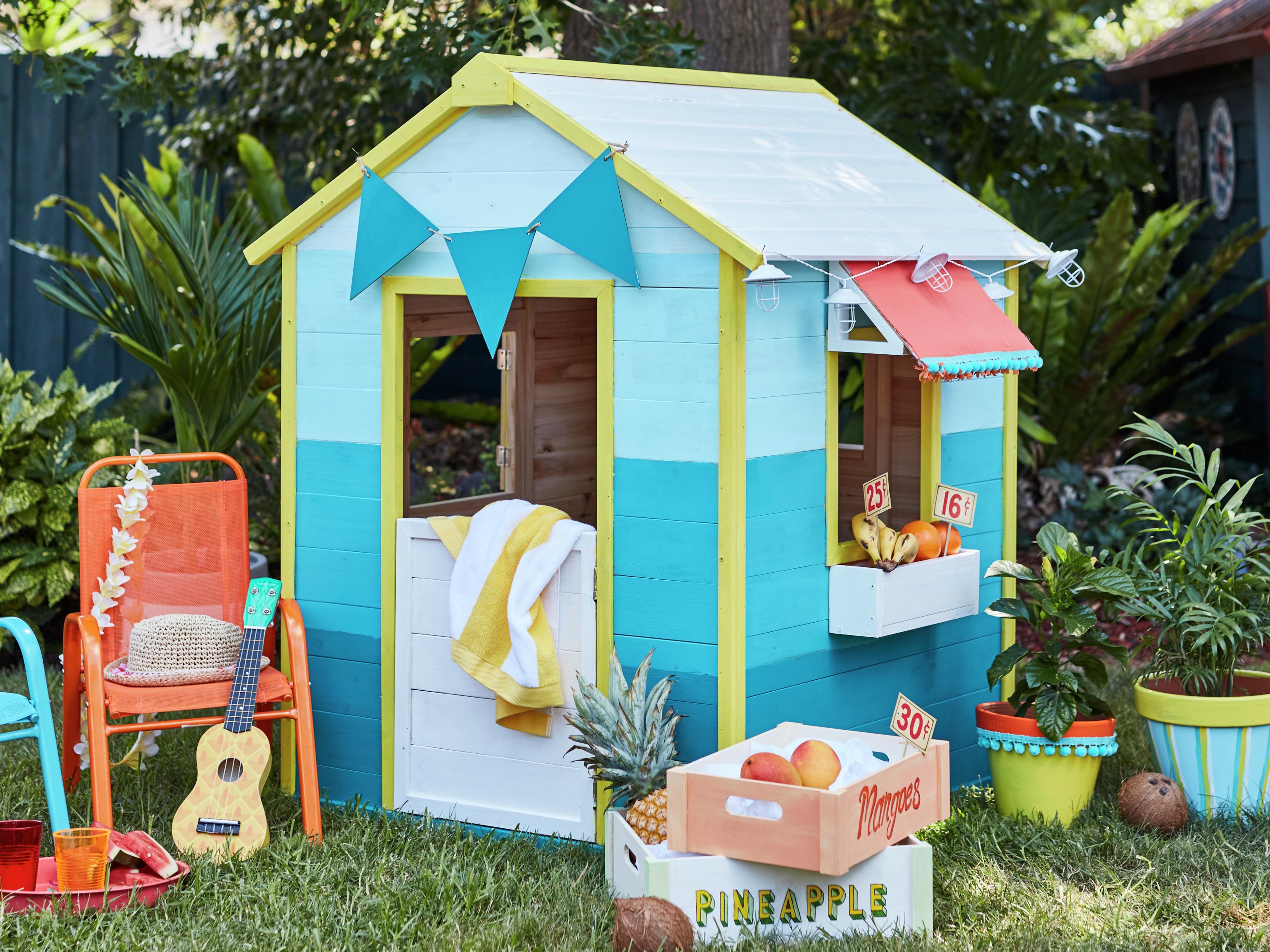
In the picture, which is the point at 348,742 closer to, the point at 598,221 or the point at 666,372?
the point at 666,372

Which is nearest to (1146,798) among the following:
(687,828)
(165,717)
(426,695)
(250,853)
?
(687,828)

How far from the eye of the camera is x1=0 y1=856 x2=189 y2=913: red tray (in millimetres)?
3527

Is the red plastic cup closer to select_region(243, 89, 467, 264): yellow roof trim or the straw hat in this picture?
the straw hat

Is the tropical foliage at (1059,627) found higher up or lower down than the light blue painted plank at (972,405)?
lower down

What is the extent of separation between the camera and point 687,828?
3479mm

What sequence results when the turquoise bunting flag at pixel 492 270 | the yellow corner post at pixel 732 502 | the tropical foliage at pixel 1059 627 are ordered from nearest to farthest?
the yellow corner post at pixel 732 502
the turquoise bunting flag at pixel 492 270
the tropical foliage at pixel 1059 627

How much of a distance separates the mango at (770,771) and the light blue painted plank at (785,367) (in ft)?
3.05

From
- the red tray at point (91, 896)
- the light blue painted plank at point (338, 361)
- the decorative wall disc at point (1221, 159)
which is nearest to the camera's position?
the red tray at point (91, 896)

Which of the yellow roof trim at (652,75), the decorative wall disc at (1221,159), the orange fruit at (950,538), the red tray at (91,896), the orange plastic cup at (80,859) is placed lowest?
the red tray at (91,896)

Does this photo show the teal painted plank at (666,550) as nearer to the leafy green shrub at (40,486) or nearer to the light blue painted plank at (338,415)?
the light blue painted plank at (338,415)

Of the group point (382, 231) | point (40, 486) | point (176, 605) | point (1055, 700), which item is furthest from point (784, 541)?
point (40, 486)

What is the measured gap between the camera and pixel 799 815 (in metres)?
3.34

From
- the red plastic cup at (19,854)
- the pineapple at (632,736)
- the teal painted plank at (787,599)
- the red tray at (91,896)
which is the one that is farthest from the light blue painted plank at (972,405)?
the red plastic cup at (19,854)

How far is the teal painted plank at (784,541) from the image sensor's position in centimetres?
380
